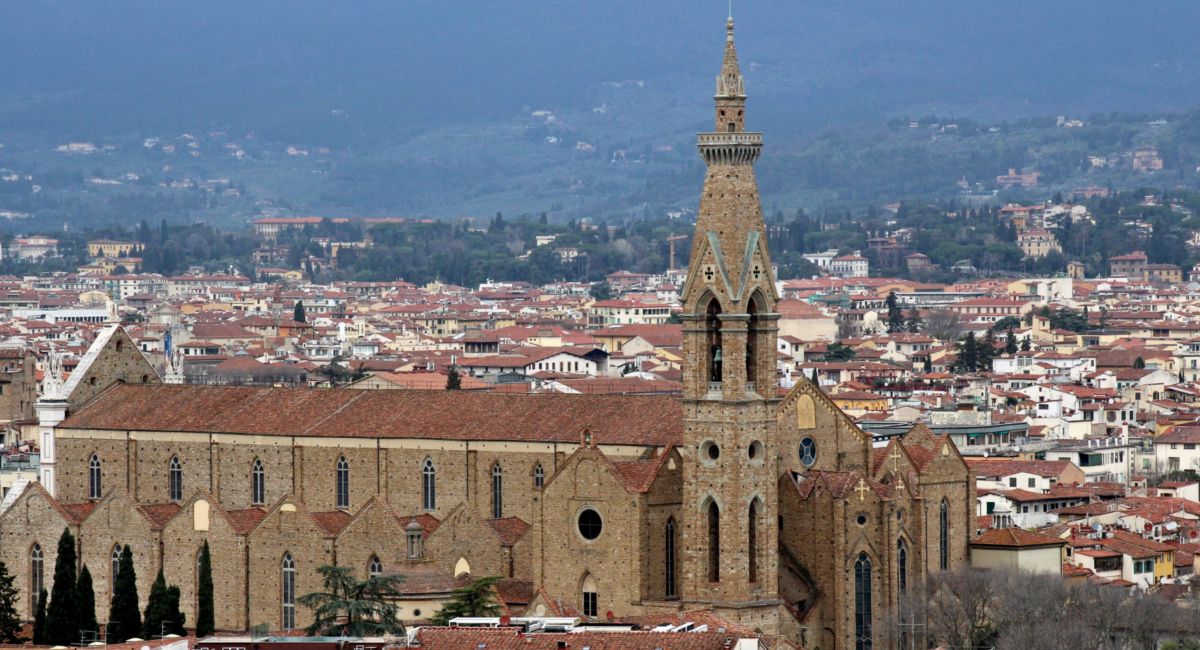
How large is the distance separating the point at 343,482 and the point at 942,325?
109874mm

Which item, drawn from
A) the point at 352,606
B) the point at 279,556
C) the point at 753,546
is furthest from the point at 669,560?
the point at 279,556

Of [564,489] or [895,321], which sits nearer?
[564,489]

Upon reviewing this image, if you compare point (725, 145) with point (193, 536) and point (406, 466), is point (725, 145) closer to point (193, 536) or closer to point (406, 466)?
point (406, 466)

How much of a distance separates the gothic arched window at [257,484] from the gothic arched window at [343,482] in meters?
2.10

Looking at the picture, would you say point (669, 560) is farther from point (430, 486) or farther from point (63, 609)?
point (63, 609)

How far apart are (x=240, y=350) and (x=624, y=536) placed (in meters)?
92.1

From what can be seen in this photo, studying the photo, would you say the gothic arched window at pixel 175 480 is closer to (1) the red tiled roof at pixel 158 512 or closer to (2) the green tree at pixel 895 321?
(1) the red tiled roof at pixel 158 512

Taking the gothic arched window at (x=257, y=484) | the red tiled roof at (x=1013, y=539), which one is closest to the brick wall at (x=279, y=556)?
the gothic arched window at (x=257, y=484)

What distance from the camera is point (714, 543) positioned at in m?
46.0

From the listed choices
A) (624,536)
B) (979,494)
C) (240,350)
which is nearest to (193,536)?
(624,536)

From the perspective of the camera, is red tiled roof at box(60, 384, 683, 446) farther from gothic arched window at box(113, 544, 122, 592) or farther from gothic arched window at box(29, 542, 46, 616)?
gothic arched window at box(29, 542, 46, 616)

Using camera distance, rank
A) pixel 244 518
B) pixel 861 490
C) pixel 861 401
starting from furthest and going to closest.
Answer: pixel 861 401, pixel 244 518, pixel 861 490

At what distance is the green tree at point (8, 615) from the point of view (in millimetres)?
48750

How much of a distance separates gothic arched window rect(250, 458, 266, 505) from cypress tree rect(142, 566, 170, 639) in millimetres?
4731
